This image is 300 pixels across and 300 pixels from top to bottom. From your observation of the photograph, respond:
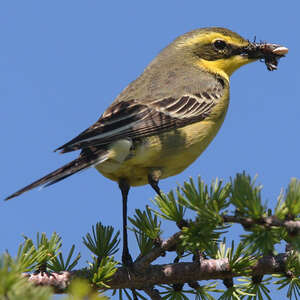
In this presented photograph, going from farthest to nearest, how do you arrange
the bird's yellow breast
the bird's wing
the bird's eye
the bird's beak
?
1. the bird's eye
2. the bird's beak
3. the bird's yellow breast
4. the bird's wing

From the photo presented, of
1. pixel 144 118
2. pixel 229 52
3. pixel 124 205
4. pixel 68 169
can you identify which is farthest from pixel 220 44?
pixel 68 169

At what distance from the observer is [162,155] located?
558cm

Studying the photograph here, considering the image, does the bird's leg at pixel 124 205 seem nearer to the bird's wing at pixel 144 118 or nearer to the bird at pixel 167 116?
the bird at pixel 167 116

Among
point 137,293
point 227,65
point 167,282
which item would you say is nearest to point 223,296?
point 167,282

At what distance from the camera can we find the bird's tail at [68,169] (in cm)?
425

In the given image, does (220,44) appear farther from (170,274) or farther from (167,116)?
(170,274)

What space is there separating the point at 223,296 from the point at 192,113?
2.72m

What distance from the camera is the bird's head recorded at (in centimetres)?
730

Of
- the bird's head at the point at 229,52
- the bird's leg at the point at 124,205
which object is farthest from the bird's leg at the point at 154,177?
the bird's head at the point at 229,52

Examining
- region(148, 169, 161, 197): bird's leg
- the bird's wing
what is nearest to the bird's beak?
the bird's wing

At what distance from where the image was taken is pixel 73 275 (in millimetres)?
3896

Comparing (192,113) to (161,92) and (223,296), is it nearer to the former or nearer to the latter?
(161,92)

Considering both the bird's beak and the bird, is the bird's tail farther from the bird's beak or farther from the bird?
the bird's beak

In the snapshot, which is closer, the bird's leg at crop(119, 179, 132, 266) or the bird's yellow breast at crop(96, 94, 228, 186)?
the bird's leg at crop(119, 179, 132, 266)
